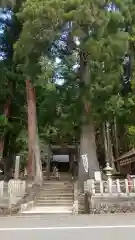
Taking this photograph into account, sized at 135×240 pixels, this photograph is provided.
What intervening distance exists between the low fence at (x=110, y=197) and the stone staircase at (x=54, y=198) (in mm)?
1229

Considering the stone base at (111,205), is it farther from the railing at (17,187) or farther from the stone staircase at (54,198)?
the railing at (17,187)

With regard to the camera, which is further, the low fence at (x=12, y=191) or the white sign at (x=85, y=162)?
the white sign at (x=85, y=162)

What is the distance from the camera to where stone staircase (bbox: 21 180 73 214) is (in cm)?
1842

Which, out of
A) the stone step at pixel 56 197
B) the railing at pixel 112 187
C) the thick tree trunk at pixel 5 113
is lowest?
the stone step at pixel 56 197

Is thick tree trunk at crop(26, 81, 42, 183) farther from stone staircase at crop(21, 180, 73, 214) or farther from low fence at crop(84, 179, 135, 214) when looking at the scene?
low fence at crop(84, 179, 135, 214)

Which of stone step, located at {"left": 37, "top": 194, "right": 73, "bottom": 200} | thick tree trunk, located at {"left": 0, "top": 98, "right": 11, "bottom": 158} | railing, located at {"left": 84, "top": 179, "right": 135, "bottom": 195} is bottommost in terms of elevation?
stone step, located at {"left": 37, "top": 194, "right": 73, "bottom": 200}

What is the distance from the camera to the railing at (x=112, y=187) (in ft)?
57.6

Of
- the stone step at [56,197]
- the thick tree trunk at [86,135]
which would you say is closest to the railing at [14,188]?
the stone step at [56,197]

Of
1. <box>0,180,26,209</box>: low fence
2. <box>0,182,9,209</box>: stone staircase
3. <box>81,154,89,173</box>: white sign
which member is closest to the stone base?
<box>0,180,26,209</box>: low fence

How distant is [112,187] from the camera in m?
17.8

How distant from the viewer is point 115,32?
68.4 ft

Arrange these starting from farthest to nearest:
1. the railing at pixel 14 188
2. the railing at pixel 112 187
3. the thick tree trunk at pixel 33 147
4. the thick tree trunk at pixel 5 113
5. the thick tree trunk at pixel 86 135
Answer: the thick tree trunk at pixel 5 113, the thick tree trunk at pixel 33 147, the thick tree trunk at pixel 86 135, the railing at pixel 14 188, the railing at pixel 112 187

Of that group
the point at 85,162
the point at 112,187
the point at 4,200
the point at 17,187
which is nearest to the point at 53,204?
the point at 17,187

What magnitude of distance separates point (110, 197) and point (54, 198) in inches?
172
